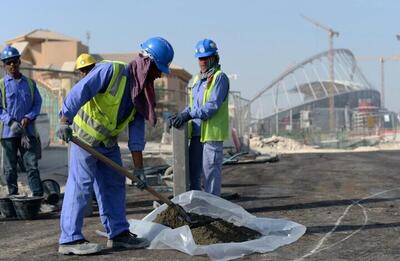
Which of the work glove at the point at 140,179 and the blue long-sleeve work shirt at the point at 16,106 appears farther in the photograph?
the blue long-sleeve work shirt at the point at 16,106

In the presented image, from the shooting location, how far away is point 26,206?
240 inches

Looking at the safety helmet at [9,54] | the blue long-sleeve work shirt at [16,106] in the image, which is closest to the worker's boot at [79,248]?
the blue long-sleeve work shirt at [16,106]

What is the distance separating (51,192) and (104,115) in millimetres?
2893

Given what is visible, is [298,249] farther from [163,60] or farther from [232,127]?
[232,127]

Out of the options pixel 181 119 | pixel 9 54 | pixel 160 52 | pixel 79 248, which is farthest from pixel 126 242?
pixel 9 54

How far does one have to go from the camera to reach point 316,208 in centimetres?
641

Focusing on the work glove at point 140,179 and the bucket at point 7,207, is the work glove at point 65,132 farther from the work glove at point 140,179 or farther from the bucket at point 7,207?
the bucket at point 7,207

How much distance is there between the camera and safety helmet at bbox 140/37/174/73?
437 centimetres

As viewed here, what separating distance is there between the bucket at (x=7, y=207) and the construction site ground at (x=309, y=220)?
0.59ft

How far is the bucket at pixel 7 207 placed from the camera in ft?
20.4

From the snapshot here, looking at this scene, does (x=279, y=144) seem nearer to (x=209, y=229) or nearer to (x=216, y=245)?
(x=209, y=229)

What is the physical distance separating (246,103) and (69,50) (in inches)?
1512

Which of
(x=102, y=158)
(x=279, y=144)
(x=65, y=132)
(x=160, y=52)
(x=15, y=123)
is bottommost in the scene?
→ (x=279, y=144)

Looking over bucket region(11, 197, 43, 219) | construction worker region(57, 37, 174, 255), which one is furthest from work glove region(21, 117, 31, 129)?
construction worker region(57, 37, 174, 255)
